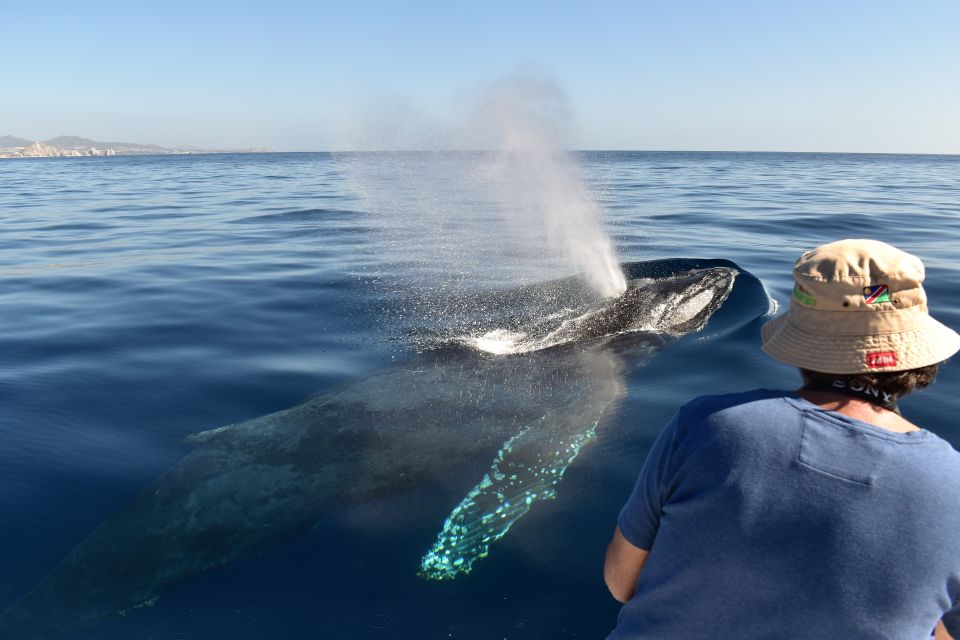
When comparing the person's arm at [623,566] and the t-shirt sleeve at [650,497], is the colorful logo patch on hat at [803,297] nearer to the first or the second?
the t-shirt sleeve at [650,497]

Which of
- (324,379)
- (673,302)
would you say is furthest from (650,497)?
(673,302)

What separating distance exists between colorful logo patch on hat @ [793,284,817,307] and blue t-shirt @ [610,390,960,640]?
12.5 inches

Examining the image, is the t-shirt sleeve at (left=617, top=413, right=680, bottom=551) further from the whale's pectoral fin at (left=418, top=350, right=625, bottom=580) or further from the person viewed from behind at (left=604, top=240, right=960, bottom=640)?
the whale's pectoral fin at (left=418, top=350, right=625, bottom=580)

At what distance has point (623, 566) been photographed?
2.46 meters

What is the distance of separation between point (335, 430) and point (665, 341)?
424 cm

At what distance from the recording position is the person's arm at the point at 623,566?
2.40 meters

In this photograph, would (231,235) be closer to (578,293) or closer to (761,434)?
(578,293)

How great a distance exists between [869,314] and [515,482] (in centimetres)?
366

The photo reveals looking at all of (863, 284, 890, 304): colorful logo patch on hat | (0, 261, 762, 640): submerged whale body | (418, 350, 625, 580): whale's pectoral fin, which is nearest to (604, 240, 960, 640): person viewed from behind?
(863, 284, 890, 304): colorful logo patch on hat

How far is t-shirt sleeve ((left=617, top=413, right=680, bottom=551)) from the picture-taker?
221 cm

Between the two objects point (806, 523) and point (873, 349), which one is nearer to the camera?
point (806, 523)

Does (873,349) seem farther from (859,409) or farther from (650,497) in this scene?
(650,497)

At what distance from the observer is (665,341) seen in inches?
345

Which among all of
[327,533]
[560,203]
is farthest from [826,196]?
[327,533]
